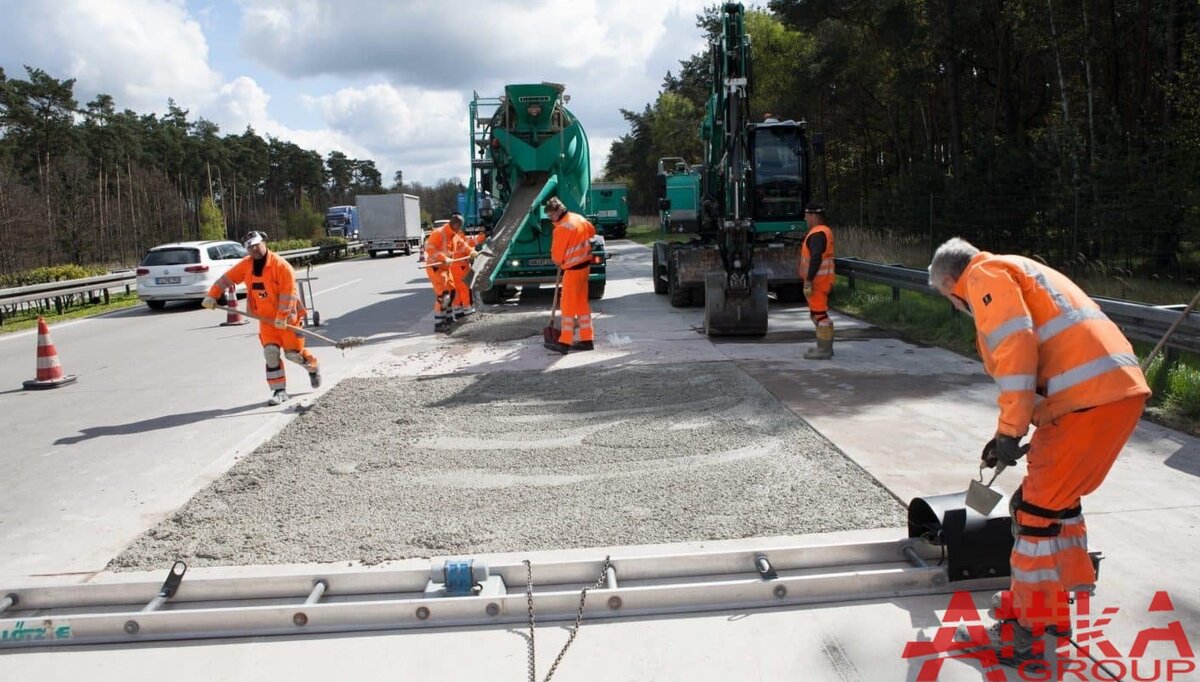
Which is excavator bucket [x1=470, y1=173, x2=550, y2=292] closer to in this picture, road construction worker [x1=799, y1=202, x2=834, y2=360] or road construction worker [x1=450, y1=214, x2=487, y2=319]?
road construction worker [x1=450, y1=214, x2=487, y2=319]

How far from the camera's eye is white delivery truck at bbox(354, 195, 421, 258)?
39.2 m

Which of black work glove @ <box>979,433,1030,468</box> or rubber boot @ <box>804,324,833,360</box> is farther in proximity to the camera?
rubber boot @ <box>804,324,833,360</box>

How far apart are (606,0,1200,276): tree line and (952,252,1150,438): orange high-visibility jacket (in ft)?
42.9

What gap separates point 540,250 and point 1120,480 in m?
11.2

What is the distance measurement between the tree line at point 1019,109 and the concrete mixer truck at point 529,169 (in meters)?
6.58

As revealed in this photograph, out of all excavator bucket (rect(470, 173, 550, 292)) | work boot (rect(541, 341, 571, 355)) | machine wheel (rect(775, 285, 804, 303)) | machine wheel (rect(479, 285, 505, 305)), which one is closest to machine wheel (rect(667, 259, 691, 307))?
machine wheel (rect(775, 285, 804, 303))

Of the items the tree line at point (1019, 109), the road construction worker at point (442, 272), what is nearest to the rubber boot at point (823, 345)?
the road construction worker at point (442, 272)

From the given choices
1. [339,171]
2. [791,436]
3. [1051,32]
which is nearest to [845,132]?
[1051,32]

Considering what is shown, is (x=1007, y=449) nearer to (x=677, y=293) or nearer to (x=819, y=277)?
(x=819, y=277)

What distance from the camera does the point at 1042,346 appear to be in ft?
10.9

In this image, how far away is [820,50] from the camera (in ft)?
97.1

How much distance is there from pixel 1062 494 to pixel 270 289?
7463 millimetres

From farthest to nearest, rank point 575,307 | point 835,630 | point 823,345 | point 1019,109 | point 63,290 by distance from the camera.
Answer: point 1019,109, point 63,290, point 575,307, point 823,345, point 835,630

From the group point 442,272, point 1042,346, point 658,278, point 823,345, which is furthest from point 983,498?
point 658,278
